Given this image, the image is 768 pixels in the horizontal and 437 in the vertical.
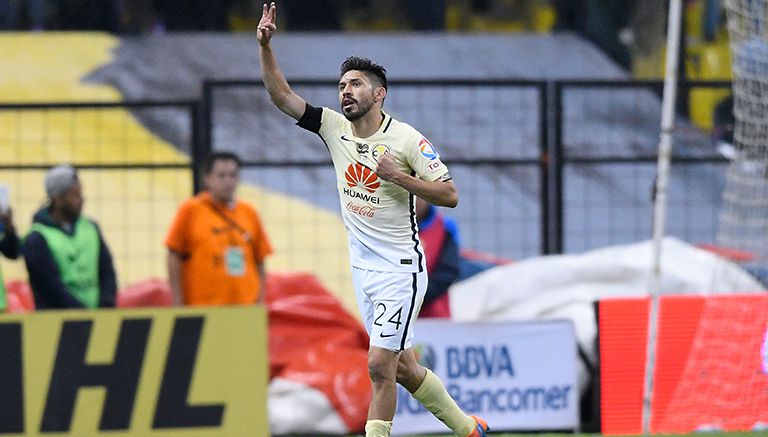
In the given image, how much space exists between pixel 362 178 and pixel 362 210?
0.17 meters

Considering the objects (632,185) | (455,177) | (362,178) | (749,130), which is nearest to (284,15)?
(455,177)

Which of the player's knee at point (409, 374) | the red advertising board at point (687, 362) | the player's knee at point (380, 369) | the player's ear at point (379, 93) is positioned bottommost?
the red advertising board at point (687, 362)

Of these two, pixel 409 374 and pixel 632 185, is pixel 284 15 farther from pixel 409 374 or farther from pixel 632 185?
pixel 409 374

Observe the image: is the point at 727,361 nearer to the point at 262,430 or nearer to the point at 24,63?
the point at 262,430

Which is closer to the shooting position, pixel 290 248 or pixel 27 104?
pixel 27 104

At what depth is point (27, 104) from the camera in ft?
36.6

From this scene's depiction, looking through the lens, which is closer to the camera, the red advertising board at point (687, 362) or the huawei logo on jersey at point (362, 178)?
the huawei logo on jersey at point (362, 178)

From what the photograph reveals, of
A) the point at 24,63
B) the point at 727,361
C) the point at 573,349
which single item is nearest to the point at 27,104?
the point at 573,349

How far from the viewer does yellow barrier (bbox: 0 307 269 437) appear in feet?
29.2

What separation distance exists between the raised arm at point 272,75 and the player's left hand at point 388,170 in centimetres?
76

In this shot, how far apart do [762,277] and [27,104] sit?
5.93 m

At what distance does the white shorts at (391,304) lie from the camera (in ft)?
25.2

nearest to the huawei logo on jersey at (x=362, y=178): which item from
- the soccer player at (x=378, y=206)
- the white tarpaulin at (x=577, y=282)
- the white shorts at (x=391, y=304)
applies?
the soccer player at (x=378, y=206)

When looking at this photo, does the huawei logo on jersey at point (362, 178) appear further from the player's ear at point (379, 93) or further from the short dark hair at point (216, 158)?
the short dark hair at point (216, 158)
